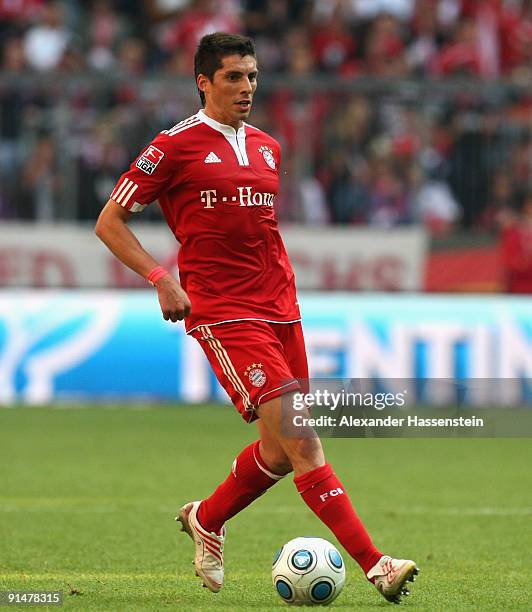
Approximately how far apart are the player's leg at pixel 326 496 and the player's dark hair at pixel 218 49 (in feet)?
4.66

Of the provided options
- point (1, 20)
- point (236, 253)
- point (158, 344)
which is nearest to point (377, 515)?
point (236, 253)

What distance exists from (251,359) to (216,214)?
64 cm

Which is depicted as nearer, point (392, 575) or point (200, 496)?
point (392, 575)

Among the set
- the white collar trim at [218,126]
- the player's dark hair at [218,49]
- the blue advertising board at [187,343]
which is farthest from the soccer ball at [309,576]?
the blue advertising board at [187,343]

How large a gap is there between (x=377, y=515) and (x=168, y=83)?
7.39m

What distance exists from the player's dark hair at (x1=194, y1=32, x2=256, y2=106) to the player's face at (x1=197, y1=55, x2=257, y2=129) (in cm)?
2

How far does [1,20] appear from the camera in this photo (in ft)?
54.1

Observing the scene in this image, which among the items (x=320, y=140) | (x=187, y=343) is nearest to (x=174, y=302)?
(x=187, y=343)

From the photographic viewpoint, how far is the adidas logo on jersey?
591cm

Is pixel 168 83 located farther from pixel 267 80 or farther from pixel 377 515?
pixel 377 515

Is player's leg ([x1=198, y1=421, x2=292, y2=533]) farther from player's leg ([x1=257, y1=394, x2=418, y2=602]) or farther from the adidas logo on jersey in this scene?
the adidas logo on jersey

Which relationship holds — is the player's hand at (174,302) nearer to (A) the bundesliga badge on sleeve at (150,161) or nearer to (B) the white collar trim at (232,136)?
(A) the bundesliga badge on sleeve at (150,161)

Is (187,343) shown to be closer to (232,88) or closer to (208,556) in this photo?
(208,556)

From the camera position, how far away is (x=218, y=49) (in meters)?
5.90
